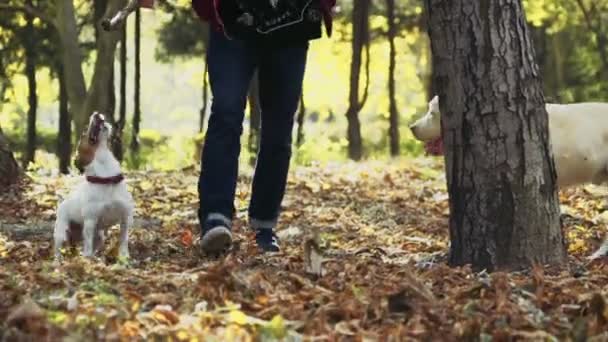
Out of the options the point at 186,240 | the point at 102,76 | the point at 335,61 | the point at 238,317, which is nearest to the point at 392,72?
the point at 335,61

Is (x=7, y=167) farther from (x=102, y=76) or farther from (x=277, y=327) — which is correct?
(x=277, y=327)

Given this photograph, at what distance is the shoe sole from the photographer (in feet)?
15.8

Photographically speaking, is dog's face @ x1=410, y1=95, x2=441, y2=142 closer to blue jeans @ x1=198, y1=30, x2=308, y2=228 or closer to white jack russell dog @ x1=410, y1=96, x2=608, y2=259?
white jack russell dog @ x1=410, y1=96, x2=608, y2=259

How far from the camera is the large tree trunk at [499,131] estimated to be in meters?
4.33

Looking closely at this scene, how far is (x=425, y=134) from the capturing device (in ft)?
26.9

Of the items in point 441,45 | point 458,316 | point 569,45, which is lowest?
point 458,316

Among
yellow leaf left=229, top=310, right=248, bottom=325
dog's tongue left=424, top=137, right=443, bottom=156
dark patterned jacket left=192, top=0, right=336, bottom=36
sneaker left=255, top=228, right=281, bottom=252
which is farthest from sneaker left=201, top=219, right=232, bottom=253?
dog's tongue left=424, top=137, right=443, bottom=156

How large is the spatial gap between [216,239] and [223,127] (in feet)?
1.91

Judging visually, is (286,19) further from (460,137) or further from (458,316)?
(458,316)

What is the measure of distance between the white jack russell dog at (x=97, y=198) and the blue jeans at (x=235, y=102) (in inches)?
16.4

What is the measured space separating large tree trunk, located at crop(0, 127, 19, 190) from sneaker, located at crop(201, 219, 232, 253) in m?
5.55

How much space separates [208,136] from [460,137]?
4.42 feet

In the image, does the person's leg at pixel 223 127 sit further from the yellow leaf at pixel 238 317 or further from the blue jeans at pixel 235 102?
the yellow leaf at pixel 238 317

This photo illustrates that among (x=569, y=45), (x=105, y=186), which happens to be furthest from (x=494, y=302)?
(x=569, y=45)
